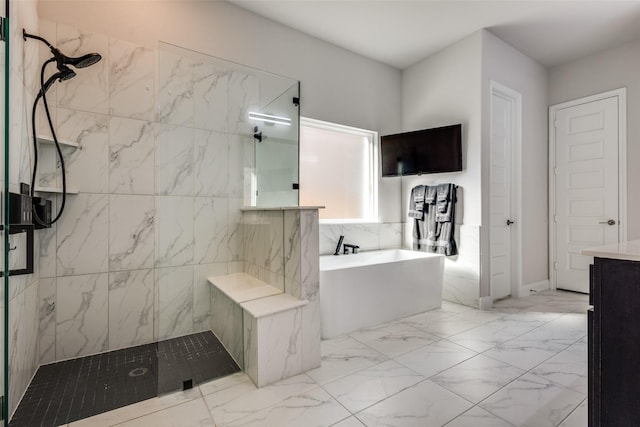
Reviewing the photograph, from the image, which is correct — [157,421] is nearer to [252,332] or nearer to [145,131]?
[252,332]

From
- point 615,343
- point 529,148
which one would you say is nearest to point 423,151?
point 529,148

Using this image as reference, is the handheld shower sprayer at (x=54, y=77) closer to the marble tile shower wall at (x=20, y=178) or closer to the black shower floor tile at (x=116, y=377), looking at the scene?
the marble tile shower wall at (x=20, y=178)

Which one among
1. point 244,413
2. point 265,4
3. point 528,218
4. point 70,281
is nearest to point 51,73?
point 70,281

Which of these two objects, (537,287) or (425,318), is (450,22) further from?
(537,287)

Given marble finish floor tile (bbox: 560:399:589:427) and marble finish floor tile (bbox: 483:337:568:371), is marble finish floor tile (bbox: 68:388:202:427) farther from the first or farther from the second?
marble finish floor tile (bbox: 483:337:568:371)

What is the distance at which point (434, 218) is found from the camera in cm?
338

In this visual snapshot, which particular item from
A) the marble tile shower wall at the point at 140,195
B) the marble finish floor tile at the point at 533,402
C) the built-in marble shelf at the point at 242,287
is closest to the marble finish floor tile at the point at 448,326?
the marble finish floor tile at the point at 533,402

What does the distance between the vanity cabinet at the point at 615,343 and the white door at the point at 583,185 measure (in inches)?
120

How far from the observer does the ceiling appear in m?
2.71

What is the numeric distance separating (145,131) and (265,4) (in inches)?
62.6

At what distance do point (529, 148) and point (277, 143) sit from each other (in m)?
3.27

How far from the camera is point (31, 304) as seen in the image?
1.77 metres

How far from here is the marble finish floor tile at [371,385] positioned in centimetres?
158

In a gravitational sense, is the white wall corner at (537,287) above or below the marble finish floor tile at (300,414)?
above
